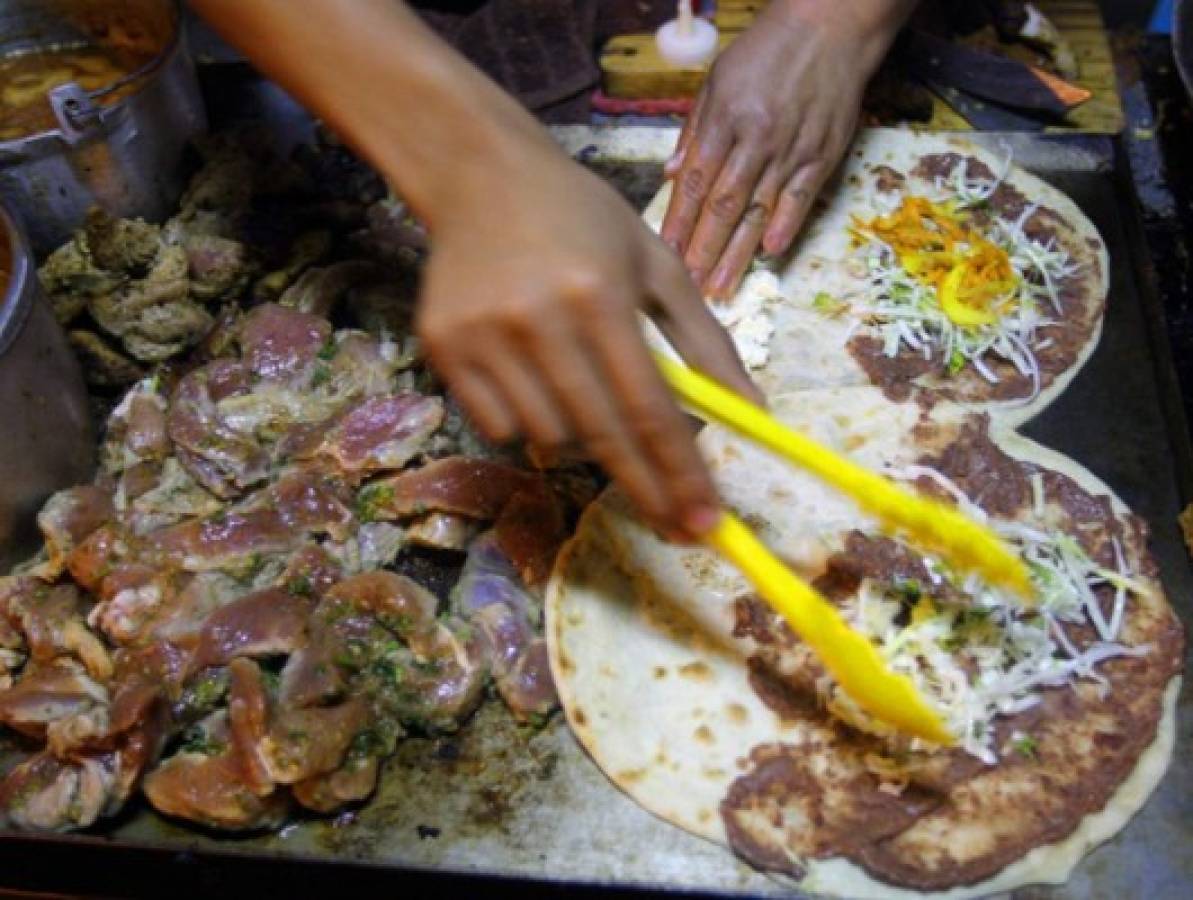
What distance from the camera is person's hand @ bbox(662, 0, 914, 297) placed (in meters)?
3.68

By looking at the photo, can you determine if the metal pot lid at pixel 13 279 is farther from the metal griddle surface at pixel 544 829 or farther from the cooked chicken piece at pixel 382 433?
the metal griddle surface at pixel 544 829

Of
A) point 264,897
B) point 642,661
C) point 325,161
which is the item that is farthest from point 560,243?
point 325,161

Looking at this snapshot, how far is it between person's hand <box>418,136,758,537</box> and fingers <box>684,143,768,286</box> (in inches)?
56.5

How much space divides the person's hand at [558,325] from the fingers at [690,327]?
0.18 ft

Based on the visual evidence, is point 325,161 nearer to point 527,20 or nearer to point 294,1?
point 527,20

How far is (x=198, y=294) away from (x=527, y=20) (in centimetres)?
189

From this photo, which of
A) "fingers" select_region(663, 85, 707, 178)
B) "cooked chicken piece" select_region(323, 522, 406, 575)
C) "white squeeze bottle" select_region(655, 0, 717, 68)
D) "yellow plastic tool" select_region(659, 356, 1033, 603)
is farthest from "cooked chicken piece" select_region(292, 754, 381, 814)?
"white squeeze bottle" select_region(655, 0, 717, 68)

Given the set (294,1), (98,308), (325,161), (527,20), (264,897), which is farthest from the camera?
(527,20)

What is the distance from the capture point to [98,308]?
12.6 feet

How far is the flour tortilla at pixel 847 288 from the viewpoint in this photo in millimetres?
3688

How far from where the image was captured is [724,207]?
12.1 feet

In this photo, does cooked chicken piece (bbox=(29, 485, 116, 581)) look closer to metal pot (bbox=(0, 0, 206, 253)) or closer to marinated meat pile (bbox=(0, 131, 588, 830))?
marinated meat pile (bbox=(0, 131, 588, 830))

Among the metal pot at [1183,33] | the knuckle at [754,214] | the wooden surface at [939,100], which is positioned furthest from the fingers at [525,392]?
the wooden surface at [939,100]

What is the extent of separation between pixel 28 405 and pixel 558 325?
2080mm
